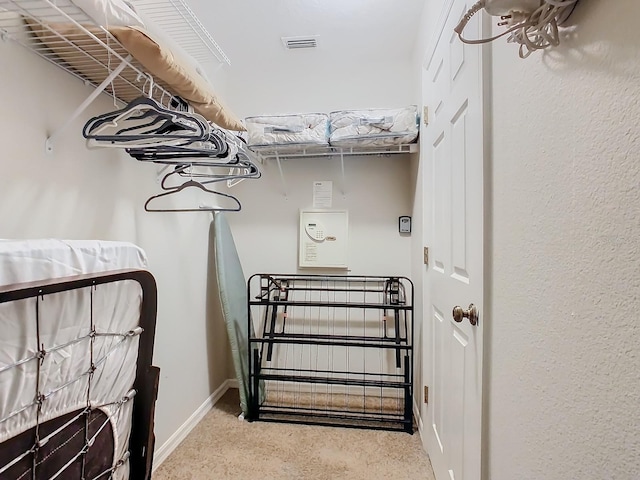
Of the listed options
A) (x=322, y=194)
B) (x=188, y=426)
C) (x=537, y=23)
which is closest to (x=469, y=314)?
(x=537, y=23)

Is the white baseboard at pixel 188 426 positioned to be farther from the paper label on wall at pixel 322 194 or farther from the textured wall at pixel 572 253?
the textured wall at pixel 572 253

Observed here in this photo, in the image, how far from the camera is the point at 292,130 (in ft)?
6.97

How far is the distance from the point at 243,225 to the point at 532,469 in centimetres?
227

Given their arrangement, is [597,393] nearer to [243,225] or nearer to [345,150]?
[345,150]

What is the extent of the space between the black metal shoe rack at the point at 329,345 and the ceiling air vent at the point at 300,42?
63.5 inches

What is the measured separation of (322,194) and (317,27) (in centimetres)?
109

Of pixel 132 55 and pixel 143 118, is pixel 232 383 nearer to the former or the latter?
pixel 143 118

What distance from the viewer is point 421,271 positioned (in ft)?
6.67

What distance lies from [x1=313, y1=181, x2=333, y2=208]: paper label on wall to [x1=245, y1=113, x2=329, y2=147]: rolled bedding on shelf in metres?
0.45

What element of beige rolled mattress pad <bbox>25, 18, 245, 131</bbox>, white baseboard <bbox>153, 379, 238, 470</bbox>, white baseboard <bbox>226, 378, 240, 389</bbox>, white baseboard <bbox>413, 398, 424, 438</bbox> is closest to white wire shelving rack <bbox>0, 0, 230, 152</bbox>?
beige rolled mattress pad <bbox>25, 18, 245, 131</bbox>

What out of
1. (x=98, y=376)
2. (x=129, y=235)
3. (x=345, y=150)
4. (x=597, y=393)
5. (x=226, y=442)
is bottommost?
(x=226, y=442)

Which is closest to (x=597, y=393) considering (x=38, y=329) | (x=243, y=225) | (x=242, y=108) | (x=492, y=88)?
(x=492, y=88)

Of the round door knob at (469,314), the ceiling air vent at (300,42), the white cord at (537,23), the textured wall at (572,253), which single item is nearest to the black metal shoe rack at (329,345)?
the round door knob at (469,314)

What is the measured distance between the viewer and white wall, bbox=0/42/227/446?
3.46 feet
